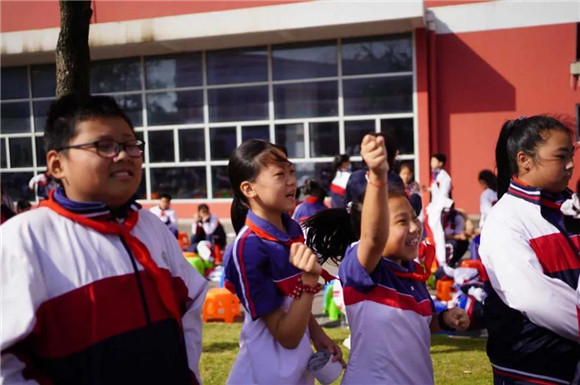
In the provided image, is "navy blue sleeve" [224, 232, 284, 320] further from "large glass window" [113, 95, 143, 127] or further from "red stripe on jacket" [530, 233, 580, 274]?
"large glass window" [113, 95, 143, 127]

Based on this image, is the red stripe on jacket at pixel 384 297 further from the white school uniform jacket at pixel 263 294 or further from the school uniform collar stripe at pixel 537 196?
the school uniform collar stripe at pixel 537 196

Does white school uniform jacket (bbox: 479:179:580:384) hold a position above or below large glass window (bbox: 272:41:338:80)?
below

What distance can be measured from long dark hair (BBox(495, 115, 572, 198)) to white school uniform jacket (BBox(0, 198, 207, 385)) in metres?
1.58

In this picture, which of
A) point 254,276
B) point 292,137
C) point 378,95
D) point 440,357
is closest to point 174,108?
point 292,137

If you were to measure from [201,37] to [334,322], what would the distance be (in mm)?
8733

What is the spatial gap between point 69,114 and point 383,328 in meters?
Result: 1.32

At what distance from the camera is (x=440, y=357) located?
491 centimetres

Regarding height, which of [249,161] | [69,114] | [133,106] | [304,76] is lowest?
[249,161]

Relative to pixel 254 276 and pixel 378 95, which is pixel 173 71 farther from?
pixel 254 276

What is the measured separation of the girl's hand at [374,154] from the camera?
1.97 metres

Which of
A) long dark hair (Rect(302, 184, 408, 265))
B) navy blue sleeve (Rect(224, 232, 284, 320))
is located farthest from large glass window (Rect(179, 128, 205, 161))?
navy blue sleeve (Rect(224, 232, 284, 320))

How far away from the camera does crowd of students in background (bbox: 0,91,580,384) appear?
1.75 meters

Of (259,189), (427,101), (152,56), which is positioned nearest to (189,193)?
(152,56)

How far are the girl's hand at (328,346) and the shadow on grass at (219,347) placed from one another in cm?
293
